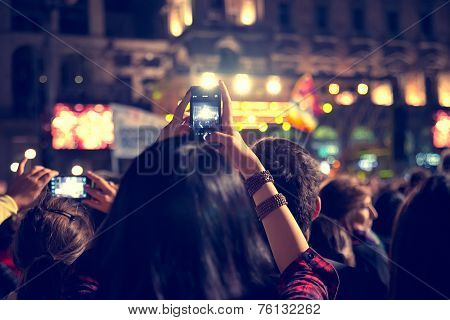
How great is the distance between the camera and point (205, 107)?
288cm

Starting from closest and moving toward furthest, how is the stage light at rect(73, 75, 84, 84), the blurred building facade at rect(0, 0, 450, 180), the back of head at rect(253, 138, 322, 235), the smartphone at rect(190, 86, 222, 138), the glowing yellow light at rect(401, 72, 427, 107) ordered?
the back of head at rect(253, 138, 322, 235) < the smartphone at rect(190, 86, 222, 138) < the blurred building facade at rect(0, 0, 450, 180) < the stage light at rect(73, 75, 84, 84) < the glowing yellow light at rect(401, 72, 427, 107)

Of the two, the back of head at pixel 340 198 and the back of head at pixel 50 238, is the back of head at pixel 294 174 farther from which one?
the back of head at pixel 340 198

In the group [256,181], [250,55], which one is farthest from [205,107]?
[250,55]

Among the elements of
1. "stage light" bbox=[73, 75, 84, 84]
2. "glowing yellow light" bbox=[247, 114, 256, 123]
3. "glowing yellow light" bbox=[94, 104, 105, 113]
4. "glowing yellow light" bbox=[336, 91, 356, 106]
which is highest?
"stage light" bbox=[73, 75, 84, 84]

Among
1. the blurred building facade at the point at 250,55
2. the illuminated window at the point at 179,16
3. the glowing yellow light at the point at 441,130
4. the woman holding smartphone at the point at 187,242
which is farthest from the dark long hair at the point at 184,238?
the illuminated window at the point at 179,16

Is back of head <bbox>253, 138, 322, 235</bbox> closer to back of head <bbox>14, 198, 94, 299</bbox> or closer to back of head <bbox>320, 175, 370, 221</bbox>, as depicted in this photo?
back of head <bbox>14, 198, 94, 299</bbox>

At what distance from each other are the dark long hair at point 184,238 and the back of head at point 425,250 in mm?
1044

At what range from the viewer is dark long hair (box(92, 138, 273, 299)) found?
182cm

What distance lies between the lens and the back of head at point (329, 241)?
378 centimetres

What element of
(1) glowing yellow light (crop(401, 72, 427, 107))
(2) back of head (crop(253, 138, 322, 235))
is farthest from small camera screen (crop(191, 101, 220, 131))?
(1) glowing yellow light (crop(401, 72, 427, 107))

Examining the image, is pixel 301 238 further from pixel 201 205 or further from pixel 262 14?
pixel 262 14

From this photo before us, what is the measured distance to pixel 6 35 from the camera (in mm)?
39594

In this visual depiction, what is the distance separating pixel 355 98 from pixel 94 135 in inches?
926

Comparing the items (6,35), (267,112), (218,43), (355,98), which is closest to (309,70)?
(355,98)
